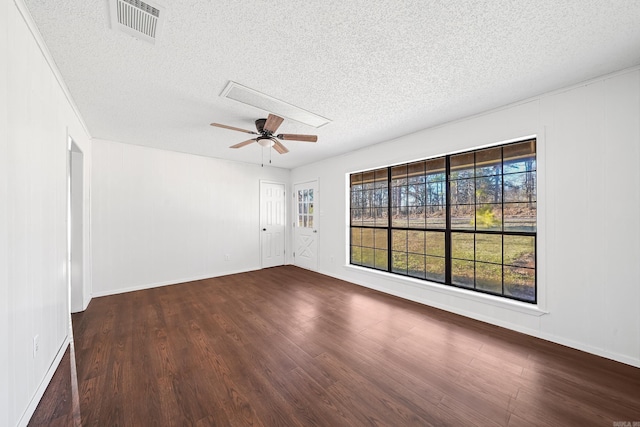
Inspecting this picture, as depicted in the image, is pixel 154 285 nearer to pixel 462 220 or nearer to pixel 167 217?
pixel 167 217

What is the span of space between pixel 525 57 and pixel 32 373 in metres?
4.25

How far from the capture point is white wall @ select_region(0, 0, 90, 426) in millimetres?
1244

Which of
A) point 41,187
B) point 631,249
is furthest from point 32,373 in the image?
point 631,249

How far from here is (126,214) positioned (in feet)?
13.1

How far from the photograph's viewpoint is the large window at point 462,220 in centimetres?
280

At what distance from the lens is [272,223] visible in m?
5.89

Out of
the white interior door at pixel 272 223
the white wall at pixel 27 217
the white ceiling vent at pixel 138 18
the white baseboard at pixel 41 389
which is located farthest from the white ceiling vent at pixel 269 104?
the white interior door at pixel 272 223

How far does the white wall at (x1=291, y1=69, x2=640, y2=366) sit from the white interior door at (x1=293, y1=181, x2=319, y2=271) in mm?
3288

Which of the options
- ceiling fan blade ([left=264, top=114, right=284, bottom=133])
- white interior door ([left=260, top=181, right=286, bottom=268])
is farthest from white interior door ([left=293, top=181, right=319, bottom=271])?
ceiling fan blade ([left=264, top=114, right=284, bottom=133])

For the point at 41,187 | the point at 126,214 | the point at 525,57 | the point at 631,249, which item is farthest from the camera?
the point at 126,214

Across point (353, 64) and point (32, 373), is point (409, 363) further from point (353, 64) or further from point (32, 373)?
point (32, 373)

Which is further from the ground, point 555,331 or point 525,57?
point 525,57

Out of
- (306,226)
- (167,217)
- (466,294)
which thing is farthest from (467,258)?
(167,217)

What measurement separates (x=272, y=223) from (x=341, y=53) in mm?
4570
